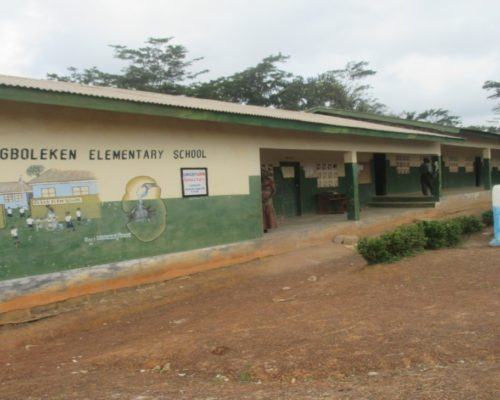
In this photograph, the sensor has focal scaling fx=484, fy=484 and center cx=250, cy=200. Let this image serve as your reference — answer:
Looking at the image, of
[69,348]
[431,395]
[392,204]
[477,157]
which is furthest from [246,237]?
[477,157]

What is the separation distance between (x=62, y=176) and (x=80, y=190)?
33 cm

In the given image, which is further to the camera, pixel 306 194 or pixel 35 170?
pixel 306 194

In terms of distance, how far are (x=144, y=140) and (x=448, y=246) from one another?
6.30 m

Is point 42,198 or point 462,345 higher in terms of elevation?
point 42,198

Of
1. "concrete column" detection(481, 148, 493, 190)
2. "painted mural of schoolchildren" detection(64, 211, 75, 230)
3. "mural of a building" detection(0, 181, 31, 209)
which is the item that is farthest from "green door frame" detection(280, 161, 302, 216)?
"concrete column" detection(481, 148, 493, 190)

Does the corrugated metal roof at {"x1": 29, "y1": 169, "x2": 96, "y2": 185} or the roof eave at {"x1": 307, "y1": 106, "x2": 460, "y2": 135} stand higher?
the roof eave at {"x1": 307, "y1": 106, "x2": 460, "y2": 135}

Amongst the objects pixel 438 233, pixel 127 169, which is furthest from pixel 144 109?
pixel 438 233

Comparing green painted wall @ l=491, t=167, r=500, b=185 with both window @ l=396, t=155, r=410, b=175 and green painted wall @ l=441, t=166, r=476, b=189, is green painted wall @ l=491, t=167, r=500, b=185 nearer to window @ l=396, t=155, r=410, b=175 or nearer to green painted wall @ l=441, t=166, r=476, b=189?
green painted wall @ l=441, t=166, r=476, b=189

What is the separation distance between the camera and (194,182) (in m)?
8.77

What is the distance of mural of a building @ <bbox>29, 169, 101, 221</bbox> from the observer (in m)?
6.69

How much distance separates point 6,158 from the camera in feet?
20.8

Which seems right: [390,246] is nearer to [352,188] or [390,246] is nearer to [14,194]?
[352,188]

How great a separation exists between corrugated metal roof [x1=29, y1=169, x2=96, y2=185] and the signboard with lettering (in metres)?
1.78

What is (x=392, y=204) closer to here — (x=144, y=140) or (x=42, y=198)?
(x=144, y=140)
